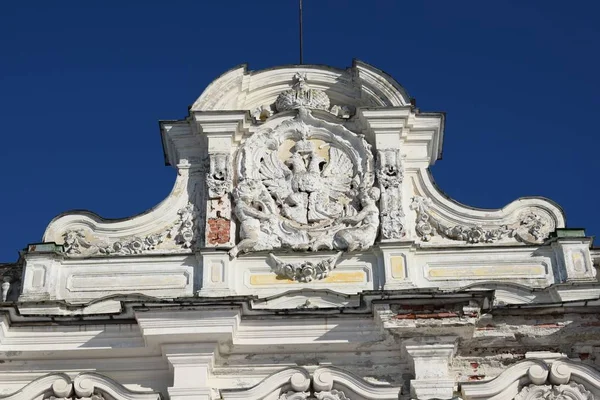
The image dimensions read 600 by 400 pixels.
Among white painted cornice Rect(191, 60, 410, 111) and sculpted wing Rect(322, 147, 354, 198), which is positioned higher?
white painted cornice Rect(191, 60, 410, 111)

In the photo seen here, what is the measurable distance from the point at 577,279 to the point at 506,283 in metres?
0.66

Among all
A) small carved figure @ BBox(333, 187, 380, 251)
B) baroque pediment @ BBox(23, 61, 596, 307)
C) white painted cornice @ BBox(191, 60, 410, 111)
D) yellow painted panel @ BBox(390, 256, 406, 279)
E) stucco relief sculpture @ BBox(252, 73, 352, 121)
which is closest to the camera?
yellow painted panel @ BBox(390, 256, 406, 279)

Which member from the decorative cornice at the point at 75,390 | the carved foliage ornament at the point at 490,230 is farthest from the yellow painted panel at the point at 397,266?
the decorative cornice at the point at 75,390

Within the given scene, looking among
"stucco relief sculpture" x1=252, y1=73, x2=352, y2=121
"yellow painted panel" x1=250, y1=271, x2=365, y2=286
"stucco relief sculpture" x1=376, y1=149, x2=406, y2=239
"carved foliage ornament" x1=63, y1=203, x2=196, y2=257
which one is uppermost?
"stucco relief sculpture" x1=252, y1=73, x2=352, y2=121

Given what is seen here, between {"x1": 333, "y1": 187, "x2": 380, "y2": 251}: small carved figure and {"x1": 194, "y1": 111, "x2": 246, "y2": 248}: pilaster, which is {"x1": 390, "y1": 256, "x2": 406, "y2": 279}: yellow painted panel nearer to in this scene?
{"x1": 333, "y1": 187, "x2": 380, "y2": 251}: small carved figure

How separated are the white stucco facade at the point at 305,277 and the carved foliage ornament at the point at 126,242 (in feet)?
0.06

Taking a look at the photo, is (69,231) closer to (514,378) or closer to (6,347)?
(6,347)

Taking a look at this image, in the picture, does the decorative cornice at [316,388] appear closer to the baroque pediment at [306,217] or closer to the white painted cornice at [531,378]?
the white painted cornice at [531,378]

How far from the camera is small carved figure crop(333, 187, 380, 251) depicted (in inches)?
395

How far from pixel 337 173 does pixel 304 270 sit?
4.30 ft

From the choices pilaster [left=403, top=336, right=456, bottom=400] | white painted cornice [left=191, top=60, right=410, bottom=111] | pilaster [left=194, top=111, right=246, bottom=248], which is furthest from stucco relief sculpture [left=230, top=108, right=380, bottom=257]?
pilaster [left=403, top=336, right=456, bottom=400]

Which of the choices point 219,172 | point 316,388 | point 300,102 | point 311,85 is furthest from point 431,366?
point 311,85

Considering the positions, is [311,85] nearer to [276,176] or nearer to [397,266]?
[276,176]

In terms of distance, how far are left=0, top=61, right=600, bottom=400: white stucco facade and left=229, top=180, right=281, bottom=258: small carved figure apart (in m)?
0.02
